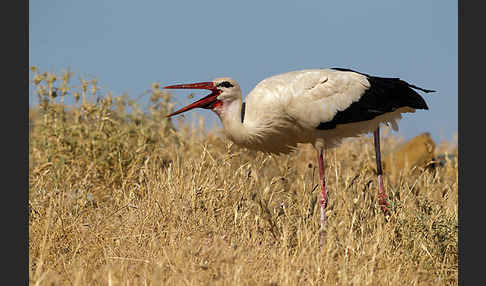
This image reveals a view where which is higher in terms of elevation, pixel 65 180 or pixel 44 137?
pixel 44 137

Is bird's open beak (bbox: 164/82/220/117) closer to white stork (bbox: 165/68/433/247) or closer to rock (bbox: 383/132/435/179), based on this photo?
white stork (bbox: 165/68/433/247)

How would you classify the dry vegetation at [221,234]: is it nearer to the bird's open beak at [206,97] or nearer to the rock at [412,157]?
the bird's open beak at [206,97]

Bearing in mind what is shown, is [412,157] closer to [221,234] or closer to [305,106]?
[305,106]

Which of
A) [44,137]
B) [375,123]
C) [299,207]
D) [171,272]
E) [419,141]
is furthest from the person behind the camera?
[419,141]

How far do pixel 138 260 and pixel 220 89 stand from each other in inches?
73.9

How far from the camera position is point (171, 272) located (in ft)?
13.4

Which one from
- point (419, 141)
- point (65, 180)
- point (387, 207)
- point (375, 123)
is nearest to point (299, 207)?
point (387, 207)

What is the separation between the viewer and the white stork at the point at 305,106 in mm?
5449

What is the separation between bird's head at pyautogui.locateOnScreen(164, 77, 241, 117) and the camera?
5426mm

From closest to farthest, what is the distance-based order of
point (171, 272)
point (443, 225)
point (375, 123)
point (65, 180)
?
point (171, 272) < point (443, 225) < point (375, 123) < point (65, 180)

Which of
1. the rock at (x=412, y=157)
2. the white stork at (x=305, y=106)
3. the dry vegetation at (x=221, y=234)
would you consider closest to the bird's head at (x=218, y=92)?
the white stork at (x=305, y=106)

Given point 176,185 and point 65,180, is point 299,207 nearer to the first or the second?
point 176,185

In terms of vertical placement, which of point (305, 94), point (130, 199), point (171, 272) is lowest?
point (171, 272)

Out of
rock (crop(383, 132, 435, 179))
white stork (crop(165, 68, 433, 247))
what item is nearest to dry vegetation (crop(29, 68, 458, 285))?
white stork (crop(165, 68, 433, 247))
